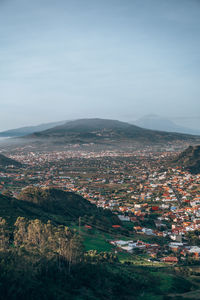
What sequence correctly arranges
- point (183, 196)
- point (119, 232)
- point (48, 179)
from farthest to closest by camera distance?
point (48, 179) → point (183, 196) → point (119, 232)

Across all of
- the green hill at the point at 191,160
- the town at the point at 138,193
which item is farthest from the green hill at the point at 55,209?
the green hill at the point at 191,160

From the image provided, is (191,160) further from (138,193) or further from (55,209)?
(55,209)

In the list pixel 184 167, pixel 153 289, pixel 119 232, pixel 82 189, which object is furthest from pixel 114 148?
pixel 153 289

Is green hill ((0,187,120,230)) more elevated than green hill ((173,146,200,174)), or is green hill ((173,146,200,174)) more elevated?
green hill ((173,146,200,174))

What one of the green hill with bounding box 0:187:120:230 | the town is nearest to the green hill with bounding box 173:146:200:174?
the town

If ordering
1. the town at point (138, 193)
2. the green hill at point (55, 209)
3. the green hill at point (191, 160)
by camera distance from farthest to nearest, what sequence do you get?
the green hill at point (191, 160), the green hill at point (55, 209), the town at point (138, 193)

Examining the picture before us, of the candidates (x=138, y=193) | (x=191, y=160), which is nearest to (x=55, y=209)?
(x=138, y=193)

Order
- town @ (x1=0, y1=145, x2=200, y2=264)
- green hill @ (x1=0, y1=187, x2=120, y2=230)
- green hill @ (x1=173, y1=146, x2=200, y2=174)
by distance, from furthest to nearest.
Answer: green hill @ (x1=173, y1=146, x2=200, y2=174), green hill @ (x1=0, y1=187, x2=120, y2=230), town @ (x1=0, y1=145, x2=200, y2=264)

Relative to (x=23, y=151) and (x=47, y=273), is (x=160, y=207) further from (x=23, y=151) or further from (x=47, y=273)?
(x=23, y=151)

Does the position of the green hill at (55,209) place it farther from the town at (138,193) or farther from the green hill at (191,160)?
the green hill at (191,160)

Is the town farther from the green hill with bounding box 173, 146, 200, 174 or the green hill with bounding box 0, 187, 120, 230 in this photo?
the green hill with bounding box 173, 146, 200, 174

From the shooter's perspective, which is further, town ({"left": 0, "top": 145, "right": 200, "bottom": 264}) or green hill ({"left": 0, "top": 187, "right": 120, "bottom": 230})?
green hill ({"left": 0, "top": 187, "right": 120, "bottom": 230})
